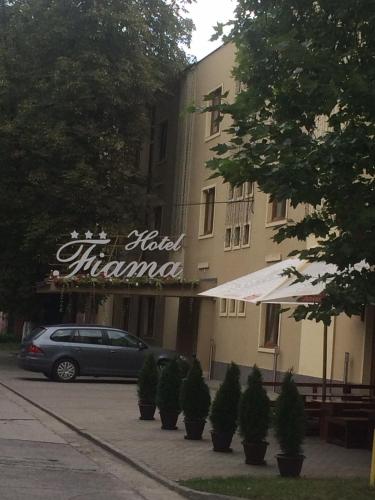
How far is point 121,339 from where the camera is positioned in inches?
873

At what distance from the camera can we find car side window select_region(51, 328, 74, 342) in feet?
70.0

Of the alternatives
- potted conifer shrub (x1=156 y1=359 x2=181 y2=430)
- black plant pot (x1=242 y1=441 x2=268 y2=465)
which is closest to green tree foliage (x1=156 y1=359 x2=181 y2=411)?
potted conifer shrub (x1=156 y1=359 x2=181 y2=430)

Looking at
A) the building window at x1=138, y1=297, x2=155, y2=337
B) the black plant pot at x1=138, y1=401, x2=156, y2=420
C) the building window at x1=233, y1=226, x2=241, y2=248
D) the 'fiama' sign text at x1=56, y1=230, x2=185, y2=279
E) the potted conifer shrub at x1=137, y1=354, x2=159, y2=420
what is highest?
the building window at x1=233, y1=226, x2=241, y2=248

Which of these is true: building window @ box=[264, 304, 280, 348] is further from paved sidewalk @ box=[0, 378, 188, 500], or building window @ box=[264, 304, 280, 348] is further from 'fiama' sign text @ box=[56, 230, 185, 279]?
paved sidewalk @ box=[0, 378, 188, 500]

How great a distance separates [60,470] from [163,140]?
23.8 meters

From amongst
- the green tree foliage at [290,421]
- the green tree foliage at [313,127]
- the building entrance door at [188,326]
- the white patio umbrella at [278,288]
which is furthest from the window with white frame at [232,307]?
the green tree foliage at [313,127]

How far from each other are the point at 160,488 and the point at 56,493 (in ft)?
4.08

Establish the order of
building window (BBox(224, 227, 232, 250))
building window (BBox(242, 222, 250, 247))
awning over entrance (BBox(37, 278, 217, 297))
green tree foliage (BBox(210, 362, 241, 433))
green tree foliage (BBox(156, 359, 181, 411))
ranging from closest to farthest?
1. green tree foliage (BBox(210, 362, 241, 433))
2. green tree foliage (BBox(156, 359, 181, 411))
3. building window (BBox(242, 222, 250, 247))
4. building window (BBox(224, 227, 232, 250))
5. awning over entrance (BBox(37, 278, 217, 297))

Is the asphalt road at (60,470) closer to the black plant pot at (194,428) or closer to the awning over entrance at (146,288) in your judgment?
the black plant pot at (194,428)

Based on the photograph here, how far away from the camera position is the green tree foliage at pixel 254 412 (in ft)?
32.2

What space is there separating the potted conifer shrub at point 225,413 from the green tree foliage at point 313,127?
109 inches

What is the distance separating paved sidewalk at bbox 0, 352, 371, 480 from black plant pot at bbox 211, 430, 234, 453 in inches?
4.8

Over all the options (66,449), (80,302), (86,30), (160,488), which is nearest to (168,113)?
(86,30)

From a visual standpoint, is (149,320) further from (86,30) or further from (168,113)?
A: (86,30)
